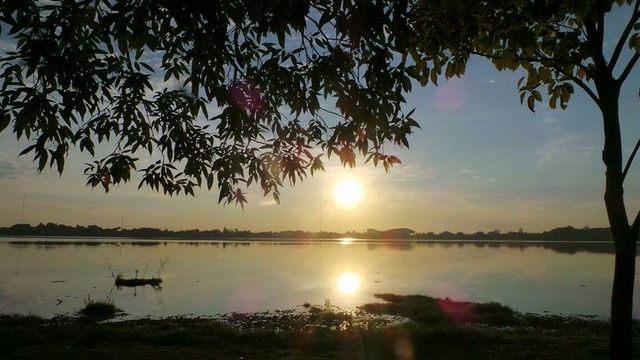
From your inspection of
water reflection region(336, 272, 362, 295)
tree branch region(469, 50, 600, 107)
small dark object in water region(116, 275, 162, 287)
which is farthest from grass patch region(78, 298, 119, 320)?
tree branch region(469, 50, 600, 107)

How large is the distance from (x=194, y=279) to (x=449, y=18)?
50837 mm

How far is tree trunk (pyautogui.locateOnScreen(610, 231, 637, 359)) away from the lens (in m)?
7.59

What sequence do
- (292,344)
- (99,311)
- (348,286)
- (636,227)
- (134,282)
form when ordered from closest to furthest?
(636,227) < (292,344) < (99,311) < (134,282) < (348,286)

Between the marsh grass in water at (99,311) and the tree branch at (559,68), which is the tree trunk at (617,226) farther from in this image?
the marsh grass in water at (99,311)

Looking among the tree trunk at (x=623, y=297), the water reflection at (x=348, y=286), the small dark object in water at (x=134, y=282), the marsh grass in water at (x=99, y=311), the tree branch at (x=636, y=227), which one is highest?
the tree branch at (x=636, y=227)

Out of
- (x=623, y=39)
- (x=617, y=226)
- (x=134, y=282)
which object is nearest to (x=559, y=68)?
(x=623, y=39)

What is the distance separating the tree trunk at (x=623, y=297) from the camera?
24.9ft

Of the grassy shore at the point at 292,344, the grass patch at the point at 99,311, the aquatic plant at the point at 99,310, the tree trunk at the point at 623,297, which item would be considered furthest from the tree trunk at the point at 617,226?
the aquatic plant at the point at 99,310

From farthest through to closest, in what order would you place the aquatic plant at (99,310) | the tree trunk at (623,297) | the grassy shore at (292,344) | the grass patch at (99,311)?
1. the aquatic plant at (99,310)
2. the grass patch at (99,311)
3. the grassy shore at (292,344)
4. the tree trunk at (623,297)

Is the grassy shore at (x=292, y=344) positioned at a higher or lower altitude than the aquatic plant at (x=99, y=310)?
higher

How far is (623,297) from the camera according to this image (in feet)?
24.9

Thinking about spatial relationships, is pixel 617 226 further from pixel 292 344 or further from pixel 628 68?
pixel 292 344

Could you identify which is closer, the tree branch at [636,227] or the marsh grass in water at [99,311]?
the tree branch at [636,227]

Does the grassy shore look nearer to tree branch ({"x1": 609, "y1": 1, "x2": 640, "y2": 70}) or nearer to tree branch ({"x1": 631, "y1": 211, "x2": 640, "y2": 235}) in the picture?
tree branch ({"x1": 631, "y1": 211, "x2": 640, "y2": 235})
